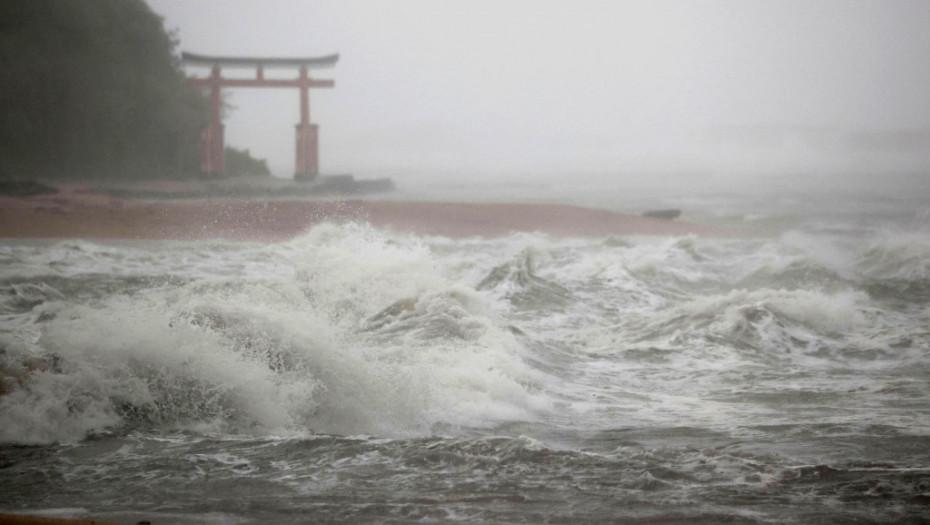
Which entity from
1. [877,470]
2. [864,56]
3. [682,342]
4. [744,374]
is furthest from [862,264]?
[877,470]

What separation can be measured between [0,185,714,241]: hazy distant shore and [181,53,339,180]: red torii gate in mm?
Result: 798

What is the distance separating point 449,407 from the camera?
2490mm

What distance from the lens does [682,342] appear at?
385 cm

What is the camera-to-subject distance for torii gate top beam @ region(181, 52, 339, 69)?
297 inches

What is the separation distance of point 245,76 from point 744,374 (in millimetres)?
6629

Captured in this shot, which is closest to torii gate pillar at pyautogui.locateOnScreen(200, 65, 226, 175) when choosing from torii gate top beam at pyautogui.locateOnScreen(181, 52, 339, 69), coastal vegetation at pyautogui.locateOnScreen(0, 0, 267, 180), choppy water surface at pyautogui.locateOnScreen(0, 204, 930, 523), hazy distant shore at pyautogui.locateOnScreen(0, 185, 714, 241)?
coastal vegetation at pyautogui.locateOnScreen(0, 0, 267, 180)

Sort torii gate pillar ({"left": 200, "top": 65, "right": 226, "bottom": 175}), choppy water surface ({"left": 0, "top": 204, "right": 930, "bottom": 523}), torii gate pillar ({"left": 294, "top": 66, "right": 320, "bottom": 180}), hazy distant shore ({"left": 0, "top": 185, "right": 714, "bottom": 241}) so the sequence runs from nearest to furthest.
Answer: choppy water surface ({"left": 0, "top": 204, "right": 930, "bottom": 523}) → hazy distant shore ({"left": 0, "top": 185, "right": 714, "bottom": 241}) → torii gate pillar ({"left": 294, "top": 66, "right": 320, "bottom": 180}) → torii gate pillar ({"left": 200, "top": 65, "right": 226, "bottom": 175})

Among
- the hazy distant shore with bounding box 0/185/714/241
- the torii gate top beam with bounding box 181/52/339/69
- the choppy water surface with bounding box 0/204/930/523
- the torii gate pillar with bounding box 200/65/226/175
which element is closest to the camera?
the choppy water surface with bounding box 0/204/930/523

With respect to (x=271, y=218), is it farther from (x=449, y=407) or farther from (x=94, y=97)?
(x=449, y=407)

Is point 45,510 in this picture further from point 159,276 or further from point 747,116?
point 747,116

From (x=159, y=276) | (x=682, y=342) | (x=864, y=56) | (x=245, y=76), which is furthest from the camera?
(x=245, y=76)

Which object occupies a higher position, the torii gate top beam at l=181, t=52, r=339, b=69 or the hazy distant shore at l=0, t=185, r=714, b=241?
the torii gate top beam at l=181, t=52, r=339, b=69

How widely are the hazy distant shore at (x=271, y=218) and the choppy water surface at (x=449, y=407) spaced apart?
1328mm

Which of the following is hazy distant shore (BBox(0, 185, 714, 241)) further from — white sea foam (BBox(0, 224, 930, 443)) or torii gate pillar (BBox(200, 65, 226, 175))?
torii gate pillar (BBox(200, 65, 226, 175))
